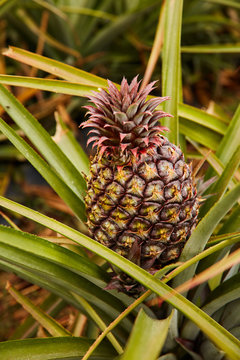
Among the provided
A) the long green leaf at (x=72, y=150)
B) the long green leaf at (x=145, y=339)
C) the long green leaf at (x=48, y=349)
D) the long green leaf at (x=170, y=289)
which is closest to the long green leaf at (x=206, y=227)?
the long green leaf at (x=170, y=289)

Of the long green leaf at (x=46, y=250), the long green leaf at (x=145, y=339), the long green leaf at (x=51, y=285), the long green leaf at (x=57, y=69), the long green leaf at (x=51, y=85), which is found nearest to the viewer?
the long green leaf at (x=145, y=339)

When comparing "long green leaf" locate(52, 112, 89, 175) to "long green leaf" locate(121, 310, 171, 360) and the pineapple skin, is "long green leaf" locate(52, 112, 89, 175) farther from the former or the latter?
"long green leaf" locate(121, 310, 171, 360)

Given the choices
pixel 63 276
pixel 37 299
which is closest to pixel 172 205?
pixel 63 276

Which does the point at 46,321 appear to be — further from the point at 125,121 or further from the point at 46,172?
the point at 125,121

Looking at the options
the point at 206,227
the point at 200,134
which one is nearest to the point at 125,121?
the point at 206,227

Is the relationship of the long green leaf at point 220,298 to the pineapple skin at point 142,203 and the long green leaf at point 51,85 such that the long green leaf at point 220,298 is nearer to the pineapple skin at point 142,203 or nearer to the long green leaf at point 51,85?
the pineapple skin at point 142,203

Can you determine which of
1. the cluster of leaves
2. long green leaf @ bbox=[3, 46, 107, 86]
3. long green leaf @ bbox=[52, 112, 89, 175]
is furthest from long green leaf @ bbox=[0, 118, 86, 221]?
long green leaf @ bbox=[3, 46, 107, 86]
